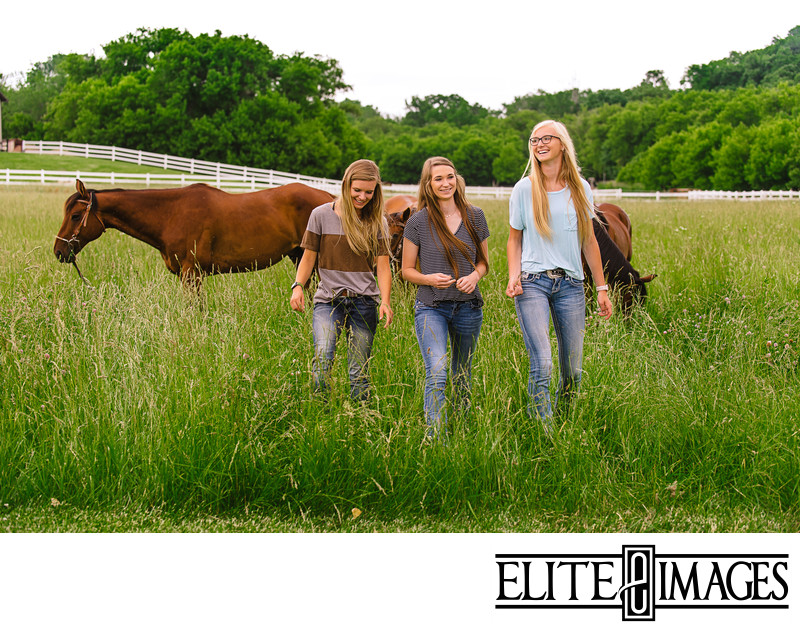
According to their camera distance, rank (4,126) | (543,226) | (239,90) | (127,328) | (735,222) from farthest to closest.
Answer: (4,126), (239,90), (735,222), (127,328), (543,226)

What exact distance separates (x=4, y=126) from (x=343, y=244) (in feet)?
235

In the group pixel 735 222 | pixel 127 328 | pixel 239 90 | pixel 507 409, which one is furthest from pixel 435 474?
pixel 239 90

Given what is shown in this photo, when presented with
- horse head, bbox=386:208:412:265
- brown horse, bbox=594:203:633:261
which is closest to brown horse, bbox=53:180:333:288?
horse head, bbox=386:208:412:265

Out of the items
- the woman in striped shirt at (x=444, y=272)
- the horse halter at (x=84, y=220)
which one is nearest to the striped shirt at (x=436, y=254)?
the woman in striped shirt at (x=444, y=272)

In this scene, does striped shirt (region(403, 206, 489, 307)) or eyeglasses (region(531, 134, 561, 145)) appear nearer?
eyeglasses (region(531, 134, 561, 145))

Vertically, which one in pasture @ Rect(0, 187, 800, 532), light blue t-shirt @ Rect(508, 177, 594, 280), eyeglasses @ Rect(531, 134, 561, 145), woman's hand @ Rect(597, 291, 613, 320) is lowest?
pasture @ Rect(0, 187, 800, 532)

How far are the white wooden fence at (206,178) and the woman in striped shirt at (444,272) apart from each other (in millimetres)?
30413

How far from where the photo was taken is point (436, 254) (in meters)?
4.19

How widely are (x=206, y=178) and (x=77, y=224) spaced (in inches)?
1289

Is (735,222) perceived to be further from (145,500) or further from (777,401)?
(145,500)

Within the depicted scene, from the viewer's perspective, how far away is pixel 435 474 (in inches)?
147

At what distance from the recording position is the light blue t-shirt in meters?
4.06

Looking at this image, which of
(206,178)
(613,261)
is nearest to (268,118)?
(206,178)

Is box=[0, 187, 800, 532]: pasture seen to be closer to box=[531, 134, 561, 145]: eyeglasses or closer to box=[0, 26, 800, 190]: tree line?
box=[531, 134, 561, 145]: eyeglasses
